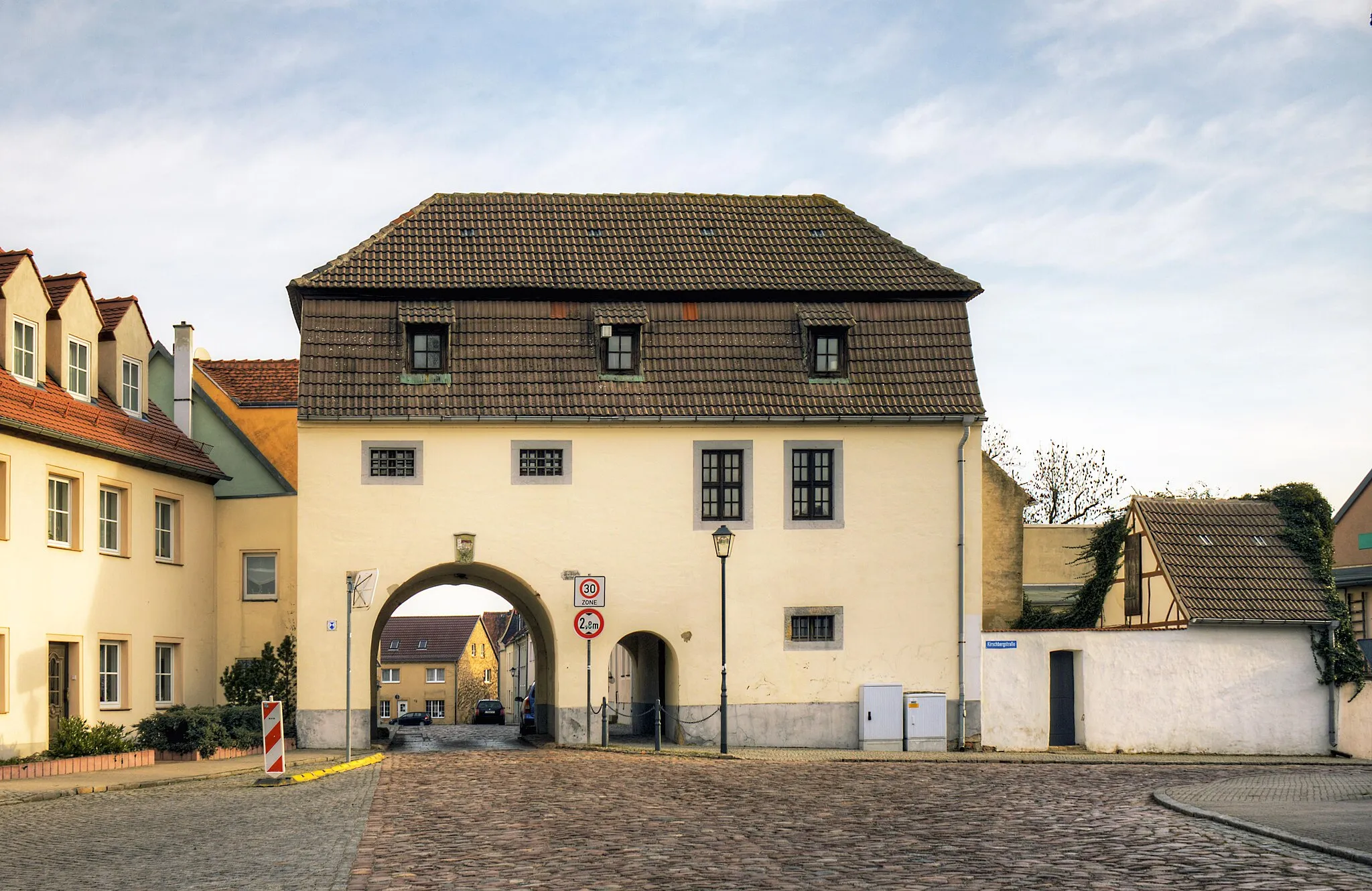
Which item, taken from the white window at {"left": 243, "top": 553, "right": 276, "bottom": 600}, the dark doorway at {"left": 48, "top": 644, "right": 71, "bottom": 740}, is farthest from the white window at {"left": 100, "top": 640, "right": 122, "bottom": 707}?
the white window at {"left": 243, "top": 553, "right": 276, "bottom": 600}

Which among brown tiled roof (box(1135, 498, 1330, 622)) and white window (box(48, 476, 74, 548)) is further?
brown tiled roof (box(1135, 498, 1330, 622))

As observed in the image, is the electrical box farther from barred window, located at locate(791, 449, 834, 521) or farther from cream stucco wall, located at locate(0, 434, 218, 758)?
cream stucco wall, located at locate(0, 434, 218, 758)

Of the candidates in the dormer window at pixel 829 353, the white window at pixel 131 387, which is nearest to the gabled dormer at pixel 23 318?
the white window at pixel 131 387

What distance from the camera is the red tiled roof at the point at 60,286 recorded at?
2877 centimetres

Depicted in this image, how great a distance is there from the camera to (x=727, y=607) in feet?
102

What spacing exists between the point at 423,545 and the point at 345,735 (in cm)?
396

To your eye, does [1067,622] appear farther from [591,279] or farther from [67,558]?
[67,558]

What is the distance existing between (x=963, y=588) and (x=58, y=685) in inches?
678

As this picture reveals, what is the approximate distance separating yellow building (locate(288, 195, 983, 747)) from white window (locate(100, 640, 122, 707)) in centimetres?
336

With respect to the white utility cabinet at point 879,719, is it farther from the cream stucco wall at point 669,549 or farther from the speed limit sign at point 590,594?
the speed limit sign at point 590,594

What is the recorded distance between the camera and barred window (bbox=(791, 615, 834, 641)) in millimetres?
31312

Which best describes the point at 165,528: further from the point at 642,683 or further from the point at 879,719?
the point at 642,683

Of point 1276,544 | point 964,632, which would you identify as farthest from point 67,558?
point 1276,544

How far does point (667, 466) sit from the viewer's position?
3131 centimetres
